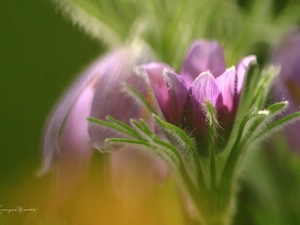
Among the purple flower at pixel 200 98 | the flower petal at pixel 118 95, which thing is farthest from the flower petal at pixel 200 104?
the flower petal at pixel 118 95

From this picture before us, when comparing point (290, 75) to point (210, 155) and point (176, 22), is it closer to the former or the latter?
point (176, 22)

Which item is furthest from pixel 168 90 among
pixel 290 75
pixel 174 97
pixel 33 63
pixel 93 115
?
pixel 33 63

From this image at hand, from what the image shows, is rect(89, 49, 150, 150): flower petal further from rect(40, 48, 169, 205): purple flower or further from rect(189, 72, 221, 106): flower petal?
rect(189, 72, 221, 106): flower petal

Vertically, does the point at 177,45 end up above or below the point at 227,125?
above

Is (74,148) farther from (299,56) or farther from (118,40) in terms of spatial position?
(299,56)

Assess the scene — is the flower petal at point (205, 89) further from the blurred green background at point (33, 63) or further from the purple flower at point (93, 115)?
the blurred green background at point (33, 63)

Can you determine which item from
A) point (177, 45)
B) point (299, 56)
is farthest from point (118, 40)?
point (299, 56)

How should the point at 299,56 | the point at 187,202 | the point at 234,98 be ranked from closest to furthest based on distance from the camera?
the point at 234,98
the point at 187,202
the point at 299,56
